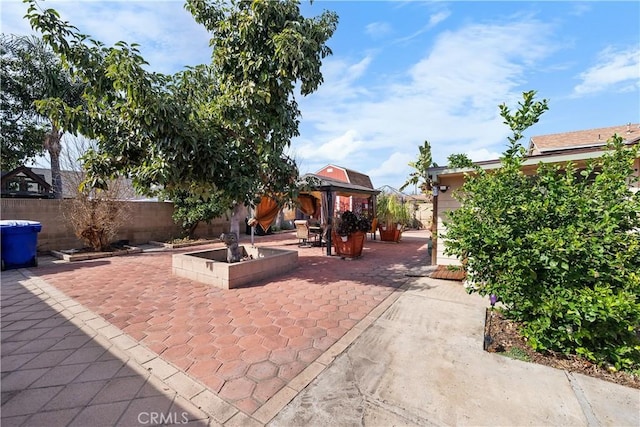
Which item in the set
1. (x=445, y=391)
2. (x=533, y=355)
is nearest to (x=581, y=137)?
(x=533, y=355)

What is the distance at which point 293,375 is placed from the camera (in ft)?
8.04

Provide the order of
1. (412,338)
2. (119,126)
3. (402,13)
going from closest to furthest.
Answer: (412,338), (119,126), (402,13)

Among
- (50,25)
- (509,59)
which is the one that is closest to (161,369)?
(50,25)

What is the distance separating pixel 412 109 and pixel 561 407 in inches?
370

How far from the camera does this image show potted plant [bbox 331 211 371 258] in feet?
26.1

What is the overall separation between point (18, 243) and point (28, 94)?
362 inches

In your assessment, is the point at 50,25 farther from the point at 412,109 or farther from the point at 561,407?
the point at 412,109

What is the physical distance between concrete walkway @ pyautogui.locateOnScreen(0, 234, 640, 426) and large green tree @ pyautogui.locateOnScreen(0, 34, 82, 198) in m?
11.0

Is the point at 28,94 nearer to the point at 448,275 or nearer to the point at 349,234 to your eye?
the point at 349,234

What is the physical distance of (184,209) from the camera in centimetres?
1081

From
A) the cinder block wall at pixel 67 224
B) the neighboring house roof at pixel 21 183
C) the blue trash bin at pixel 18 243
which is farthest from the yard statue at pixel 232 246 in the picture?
the neighboring house roof at pixel 21 183

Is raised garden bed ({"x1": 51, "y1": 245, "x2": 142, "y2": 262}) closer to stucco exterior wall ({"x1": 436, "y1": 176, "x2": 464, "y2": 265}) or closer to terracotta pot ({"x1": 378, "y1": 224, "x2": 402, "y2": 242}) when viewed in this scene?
stucco exterior wall ({"x1": 436, "y1": 176, "x2": 464, "y2": 265})

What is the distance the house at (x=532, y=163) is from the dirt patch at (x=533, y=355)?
1121 mm

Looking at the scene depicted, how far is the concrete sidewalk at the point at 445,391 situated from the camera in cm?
194
